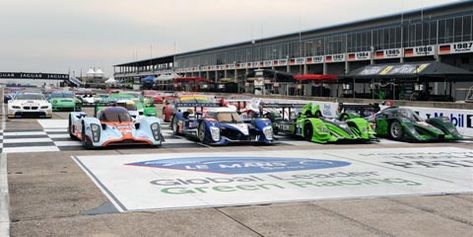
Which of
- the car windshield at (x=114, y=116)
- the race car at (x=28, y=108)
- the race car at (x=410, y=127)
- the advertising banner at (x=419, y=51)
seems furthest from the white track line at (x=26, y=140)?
the advertising banner at (x=419, y=51)

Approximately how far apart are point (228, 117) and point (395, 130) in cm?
610

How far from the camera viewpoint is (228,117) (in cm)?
1691

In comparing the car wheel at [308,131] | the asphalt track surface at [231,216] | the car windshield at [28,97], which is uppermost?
the car windshield at [28,97]

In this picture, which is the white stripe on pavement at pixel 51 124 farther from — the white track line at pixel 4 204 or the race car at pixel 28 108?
the white track line at pixel 4 204

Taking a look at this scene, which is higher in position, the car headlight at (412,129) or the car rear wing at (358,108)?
the car rear wing at (358,108)

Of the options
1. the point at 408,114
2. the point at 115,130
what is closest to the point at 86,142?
the point at 115,130

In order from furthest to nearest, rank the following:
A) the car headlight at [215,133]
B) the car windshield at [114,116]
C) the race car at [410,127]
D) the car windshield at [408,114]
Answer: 1. the car windshield at [408,114]
2. the race car at [410,127]
3. the car headlight at [215,133]
4. the car windshield at [114,116]

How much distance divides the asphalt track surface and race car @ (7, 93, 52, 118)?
54.2 feet

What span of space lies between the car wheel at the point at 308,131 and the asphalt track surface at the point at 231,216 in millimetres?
9366

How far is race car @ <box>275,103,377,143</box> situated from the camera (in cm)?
1727

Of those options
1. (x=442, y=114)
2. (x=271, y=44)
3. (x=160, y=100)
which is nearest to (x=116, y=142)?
(x=442, y=114)

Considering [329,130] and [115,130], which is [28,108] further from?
[329,130]

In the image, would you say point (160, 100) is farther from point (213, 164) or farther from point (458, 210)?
point (458, 210)

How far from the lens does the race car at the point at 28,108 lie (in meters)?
25.1
